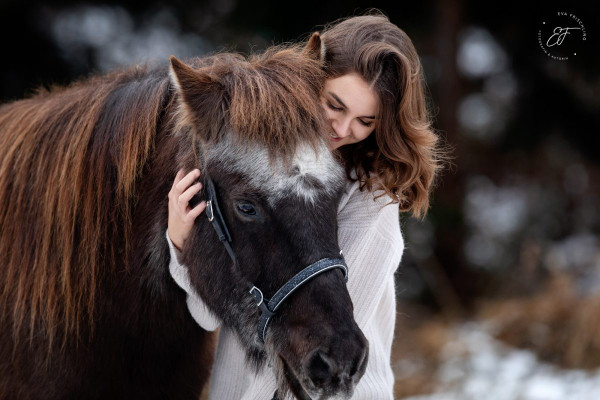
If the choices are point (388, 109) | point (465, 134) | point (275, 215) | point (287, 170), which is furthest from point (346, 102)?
point (465, 134)

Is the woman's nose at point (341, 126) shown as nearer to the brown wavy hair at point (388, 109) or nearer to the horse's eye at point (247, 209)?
the brown wavy hair at point (388, 109)

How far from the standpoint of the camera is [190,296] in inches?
93.4

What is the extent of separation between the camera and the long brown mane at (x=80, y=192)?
7.64ft

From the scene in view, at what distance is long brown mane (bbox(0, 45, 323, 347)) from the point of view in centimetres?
233

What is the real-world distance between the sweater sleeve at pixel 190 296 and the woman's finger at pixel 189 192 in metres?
0.20

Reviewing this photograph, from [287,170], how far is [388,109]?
598 millimetres

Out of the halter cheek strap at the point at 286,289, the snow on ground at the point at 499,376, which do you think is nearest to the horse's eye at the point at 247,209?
the halter cheek strap at the point at 286,289

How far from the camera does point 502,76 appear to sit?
321 inches

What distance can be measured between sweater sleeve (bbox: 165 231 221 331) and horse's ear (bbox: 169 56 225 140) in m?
0.44

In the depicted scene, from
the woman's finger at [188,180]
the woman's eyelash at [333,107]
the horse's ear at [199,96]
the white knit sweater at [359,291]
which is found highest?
the horse's ear at [199,96]

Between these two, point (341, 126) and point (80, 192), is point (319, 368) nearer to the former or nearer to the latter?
point (341, 126)

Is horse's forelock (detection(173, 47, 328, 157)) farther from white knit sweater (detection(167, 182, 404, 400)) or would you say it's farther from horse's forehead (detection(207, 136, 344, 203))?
white knit sweater (detection(167, 182, 404, 400))

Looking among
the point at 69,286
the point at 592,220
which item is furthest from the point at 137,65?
the point at 592,220

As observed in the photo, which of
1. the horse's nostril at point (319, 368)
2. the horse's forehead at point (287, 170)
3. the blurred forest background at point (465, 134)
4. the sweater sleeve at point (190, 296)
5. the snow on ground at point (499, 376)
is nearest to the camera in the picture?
the horse's nostril at point (319, 368)
